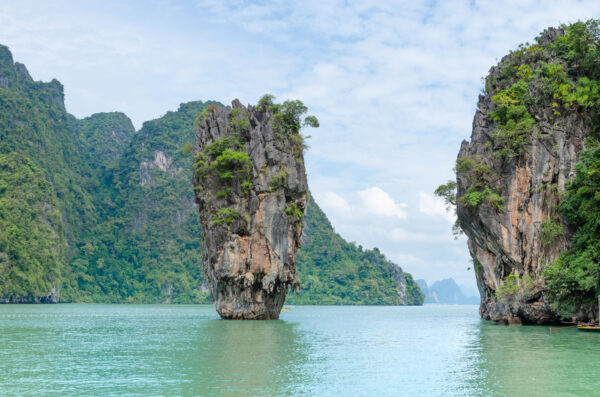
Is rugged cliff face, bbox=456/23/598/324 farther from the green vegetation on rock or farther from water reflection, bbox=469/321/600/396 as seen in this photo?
the green vegetation on rock

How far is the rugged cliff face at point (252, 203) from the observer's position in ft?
115

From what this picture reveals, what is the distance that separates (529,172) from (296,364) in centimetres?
2032

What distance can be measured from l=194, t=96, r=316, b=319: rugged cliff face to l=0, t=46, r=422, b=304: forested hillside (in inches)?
2053

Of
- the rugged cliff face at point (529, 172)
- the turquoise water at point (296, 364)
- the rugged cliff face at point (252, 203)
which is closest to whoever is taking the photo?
the turquoise water at point (296, 364)

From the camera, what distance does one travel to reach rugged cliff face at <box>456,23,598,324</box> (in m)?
30.4

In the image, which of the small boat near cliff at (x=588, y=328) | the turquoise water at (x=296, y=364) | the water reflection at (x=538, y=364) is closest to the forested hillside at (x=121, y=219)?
the turquoise water at (x=296, y=364)

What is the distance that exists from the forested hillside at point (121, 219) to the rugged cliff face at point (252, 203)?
52.1 meters

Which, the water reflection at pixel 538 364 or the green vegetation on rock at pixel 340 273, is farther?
the green vegetation on rock at pixel 340 273

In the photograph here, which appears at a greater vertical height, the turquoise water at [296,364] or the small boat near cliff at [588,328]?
the small boat near cliff at [588,328]

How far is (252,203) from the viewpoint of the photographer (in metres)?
35.3

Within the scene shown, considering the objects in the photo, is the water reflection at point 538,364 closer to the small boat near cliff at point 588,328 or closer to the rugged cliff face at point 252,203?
the small boat near cliff at point 588,328

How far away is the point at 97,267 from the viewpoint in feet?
355

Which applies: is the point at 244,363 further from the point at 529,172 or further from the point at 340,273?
the point at 340,273

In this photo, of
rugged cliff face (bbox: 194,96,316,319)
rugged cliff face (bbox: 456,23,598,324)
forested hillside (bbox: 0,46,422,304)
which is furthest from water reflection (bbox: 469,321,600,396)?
forested hillside (bbox: 0,46,422,304)
